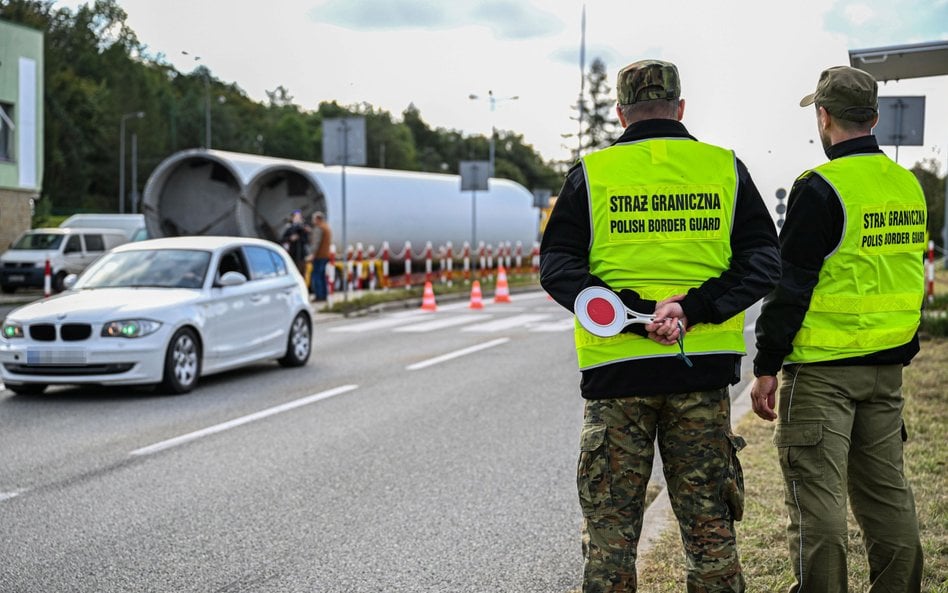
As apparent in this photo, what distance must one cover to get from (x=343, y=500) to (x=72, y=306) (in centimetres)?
521

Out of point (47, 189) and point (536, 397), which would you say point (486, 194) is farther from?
point (47, 189)

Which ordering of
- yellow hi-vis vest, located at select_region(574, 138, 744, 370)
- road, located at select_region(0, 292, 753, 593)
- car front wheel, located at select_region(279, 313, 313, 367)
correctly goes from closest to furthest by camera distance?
1. yellow hi-vis vest, located at select_region(574, 138, 744, 370)
2. road, located at select_region(0, 292, 753, 593)
3. car front wheel, located at select_region(279, 313, 313, 367)

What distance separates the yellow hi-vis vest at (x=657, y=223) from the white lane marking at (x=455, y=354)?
364 inches

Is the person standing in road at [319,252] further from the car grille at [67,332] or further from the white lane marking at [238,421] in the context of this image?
the car grille at [67,332]

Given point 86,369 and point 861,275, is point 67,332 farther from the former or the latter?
point 861,275

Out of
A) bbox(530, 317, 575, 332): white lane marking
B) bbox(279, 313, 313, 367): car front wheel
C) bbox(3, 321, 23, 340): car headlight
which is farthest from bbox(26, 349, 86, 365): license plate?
bbox(530, 317, 575, 332): white lane marking

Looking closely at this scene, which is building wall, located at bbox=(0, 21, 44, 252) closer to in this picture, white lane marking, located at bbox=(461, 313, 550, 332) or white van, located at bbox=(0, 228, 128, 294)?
white van, located at bbox=(0, 228, 128, 294)

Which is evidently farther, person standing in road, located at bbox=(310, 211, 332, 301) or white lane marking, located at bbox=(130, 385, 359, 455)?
person standing in road, located at bbox=(310, 211, 332, 301)

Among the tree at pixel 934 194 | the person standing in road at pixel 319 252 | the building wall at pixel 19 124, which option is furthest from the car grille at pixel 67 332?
the tree at pixel 934 194

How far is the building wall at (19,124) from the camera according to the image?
3325 centimetres

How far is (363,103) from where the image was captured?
141 metres

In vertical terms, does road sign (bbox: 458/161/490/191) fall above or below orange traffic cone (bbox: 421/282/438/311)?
above

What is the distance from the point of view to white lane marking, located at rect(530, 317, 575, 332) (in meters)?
18.1

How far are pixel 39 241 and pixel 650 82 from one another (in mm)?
26790
